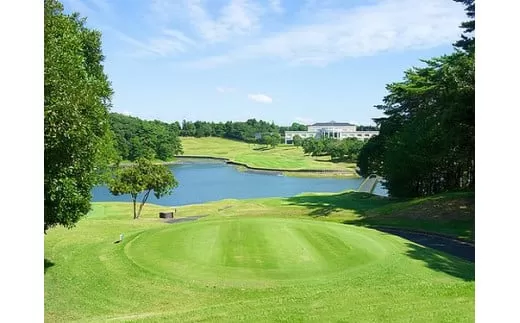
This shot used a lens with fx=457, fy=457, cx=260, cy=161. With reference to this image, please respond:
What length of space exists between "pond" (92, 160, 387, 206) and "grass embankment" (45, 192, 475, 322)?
25.6 m

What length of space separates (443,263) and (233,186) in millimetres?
42660

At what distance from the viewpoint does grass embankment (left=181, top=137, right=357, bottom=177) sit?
7219cm

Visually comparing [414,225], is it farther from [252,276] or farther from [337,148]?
[337,148]

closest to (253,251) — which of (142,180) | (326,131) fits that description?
(142,180)

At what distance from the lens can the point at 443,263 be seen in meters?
10.5

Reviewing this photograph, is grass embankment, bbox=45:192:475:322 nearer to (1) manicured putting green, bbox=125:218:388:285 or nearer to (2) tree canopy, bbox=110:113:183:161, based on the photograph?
(1) manicured putting green, bbox=125:218:388:285

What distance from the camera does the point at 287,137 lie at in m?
111

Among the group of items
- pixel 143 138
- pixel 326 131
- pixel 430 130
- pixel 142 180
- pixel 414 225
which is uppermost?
pixel 326 131

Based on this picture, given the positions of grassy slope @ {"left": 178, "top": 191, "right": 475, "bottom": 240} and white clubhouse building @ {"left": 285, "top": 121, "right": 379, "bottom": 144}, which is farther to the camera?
white clubhouse building @ {"left": 285, "top": 121, "right": 379, "bottom": 144}

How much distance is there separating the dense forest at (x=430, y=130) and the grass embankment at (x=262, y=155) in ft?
100

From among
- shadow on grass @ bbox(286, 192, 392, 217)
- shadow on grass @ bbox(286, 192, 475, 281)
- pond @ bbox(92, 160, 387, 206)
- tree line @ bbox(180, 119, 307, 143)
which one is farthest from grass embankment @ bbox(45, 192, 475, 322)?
tree line @ bbox(180, 119, 307, 143)
